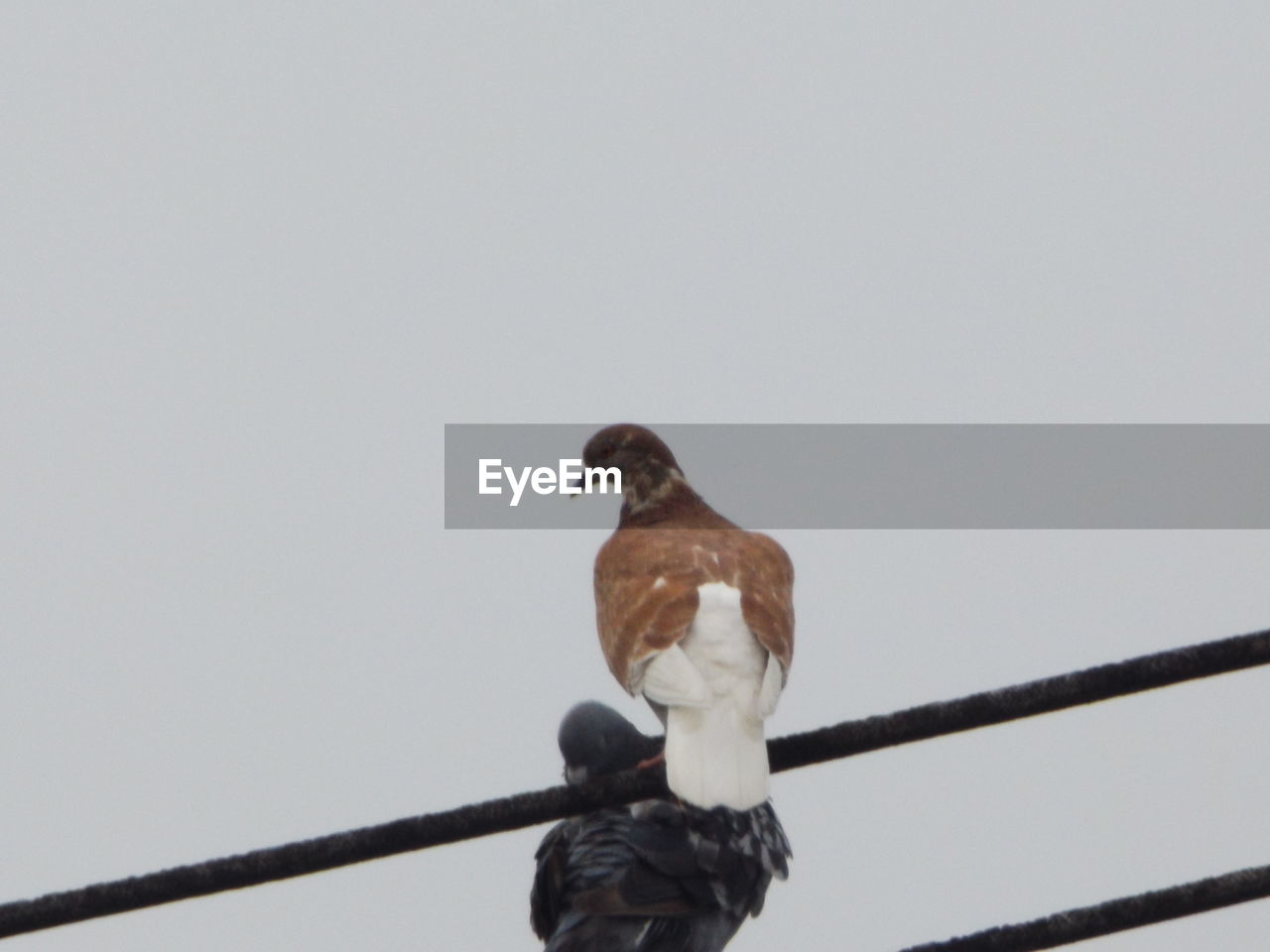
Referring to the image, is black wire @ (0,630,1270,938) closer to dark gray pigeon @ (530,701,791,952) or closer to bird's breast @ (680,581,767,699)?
bird's breast @ (680,581,767,699)

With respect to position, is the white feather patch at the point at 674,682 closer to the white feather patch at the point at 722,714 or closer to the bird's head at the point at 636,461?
the white feather patch at the point at 722,714

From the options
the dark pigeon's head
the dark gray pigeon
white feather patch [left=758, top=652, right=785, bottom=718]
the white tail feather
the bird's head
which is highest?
the bird's head

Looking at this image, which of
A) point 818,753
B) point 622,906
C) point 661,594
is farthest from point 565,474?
point 818,753

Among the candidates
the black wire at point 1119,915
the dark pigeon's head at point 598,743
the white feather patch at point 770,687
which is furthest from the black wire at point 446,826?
the dark pigeon's head at point 598,743

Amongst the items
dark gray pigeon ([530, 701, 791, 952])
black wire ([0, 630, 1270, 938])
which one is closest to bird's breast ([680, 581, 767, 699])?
dark gray pigeon ([530, 701, 791, 952])

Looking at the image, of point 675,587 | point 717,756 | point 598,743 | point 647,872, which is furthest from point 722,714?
point 598,743
